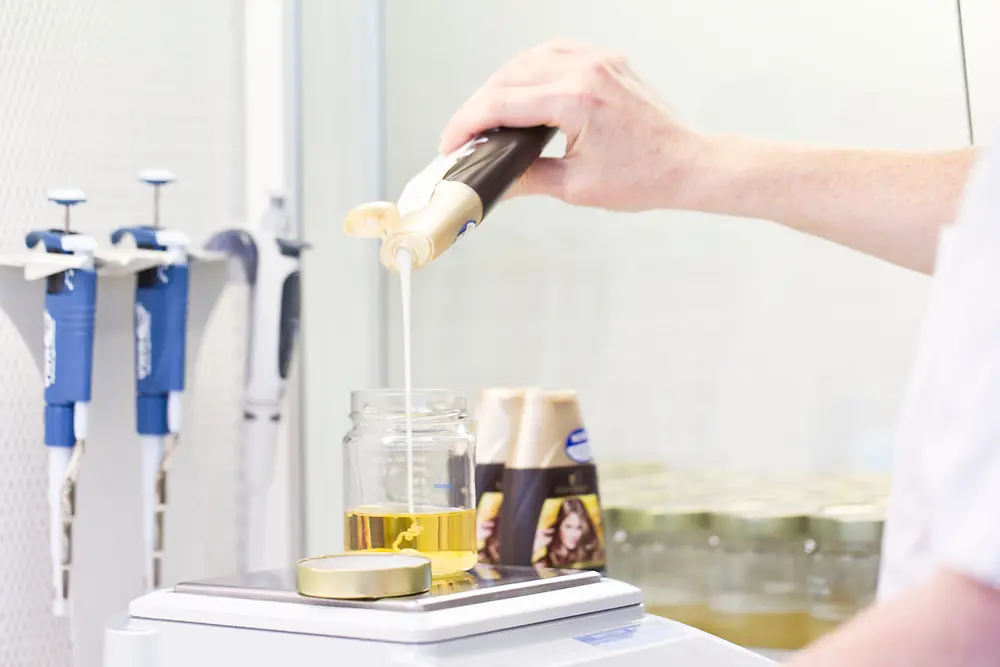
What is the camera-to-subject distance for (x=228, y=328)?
3.88 ft

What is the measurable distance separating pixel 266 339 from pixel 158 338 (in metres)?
0.14

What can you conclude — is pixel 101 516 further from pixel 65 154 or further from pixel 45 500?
pixel 65 154

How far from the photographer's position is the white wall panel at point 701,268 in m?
1.17

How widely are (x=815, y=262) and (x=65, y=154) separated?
740mm

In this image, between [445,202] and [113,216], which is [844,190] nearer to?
[445,202]

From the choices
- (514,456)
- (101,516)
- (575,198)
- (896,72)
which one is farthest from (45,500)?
(896,72)

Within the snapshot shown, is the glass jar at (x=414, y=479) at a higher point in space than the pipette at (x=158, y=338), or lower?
lower

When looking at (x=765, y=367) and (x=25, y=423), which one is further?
(x=765, y=367)

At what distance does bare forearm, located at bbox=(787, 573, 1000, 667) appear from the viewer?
265 mm

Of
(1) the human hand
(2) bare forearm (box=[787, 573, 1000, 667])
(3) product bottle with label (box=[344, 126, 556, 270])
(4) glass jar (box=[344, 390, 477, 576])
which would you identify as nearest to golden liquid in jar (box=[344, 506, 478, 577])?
(4) glass jar (box=[344, 390, 477, 576])

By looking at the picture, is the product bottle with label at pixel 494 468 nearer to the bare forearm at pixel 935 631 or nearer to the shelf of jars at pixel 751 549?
the shelf of jars at pixel 751 549

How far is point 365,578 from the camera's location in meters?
0.66

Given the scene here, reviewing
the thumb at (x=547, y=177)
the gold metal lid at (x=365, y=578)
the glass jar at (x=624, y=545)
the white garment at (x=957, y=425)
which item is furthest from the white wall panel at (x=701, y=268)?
the white garment at (x=957, y=425)

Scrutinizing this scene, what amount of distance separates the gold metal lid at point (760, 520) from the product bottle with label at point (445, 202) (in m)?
0.44
